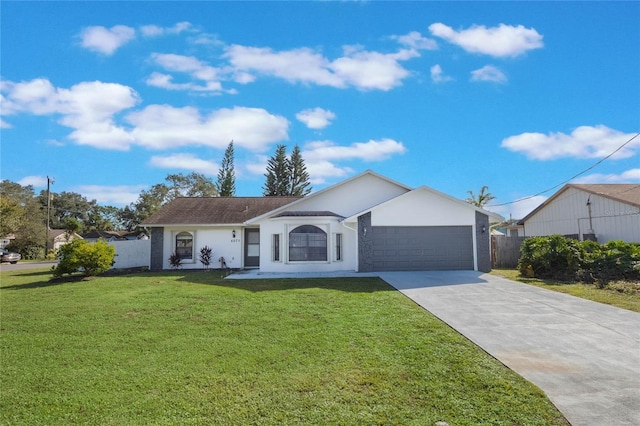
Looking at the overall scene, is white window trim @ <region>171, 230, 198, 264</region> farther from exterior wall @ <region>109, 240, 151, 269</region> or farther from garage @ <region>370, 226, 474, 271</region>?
garage @ <region>370, 226, 474, 271</region>

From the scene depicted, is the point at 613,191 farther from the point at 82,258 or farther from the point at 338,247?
the point at 82,258

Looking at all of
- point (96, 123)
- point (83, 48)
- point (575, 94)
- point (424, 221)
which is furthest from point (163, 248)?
point (575, 94)

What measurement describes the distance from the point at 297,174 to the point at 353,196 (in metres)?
32.1

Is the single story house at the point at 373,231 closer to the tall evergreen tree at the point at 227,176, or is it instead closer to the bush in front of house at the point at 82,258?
the bush in front of house at the point at 82,258

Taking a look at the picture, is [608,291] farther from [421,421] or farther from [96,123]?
[96,123]

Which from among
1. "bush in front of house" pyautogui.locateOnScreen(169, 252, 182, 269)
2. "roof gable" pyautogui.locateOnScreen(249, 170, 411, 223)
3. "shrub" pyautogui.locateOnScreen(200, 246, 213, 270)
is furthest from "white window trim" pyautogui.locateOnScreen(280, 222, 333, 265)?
"bush in front of house" pyautogui.locateOnScreen(169, 252, 182, 269)

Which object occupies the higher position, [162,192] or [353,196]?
[162,192]

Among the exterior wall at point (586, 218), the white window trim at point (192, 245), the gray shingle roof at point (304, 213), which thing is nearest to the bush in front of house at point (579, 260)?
the exterior wall at point (586, 218)

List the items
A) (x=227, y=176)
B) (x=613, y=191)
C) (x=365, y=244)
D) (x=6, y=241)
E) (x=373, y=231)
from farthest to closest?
(x=227, y=176) → (x=6, y=241) → (x=613, y=191) → (x=373, y=231) → (x=365, y=244)

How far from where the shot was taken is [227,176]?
4725 centimetres

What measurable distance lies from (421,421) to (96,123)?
14.9 metres

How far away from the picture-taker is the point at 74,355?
545cm

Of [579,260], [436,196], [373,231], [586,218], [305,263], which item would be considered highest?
[436,196]

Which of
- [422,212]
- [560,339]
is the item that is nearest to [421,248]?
[422,212]
